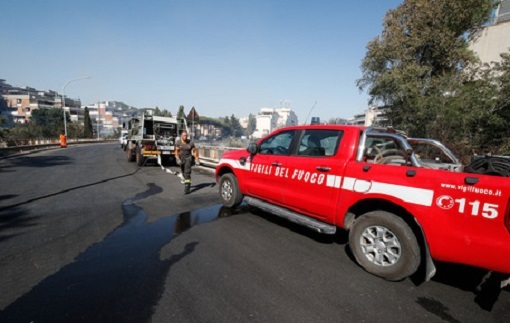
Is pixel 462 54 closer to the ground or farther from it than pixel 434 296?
farther from it

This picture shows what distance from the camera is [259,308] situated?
241 centimetres

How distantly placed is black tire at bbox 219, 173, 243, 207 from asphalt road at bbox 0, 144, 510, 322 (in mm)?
401

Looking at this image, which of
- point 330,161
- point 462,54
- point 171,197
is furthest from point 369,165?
point 462,54

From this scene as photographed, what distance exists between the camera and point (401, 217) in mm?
2926

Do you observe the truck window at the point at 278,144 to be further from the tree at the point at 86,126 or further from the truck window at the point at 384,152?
the tree at the point at 86,126

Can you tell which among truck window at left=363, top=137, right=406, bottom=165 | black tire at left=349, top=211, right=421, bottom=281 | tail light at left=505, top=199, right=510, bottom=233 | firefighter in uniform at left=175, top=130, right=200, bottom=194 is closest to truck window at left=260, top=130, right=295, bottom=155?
truck window at left=363, top=137, right=406, bottom=165

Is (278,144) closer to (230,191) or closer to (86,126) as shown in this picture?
(230,191)

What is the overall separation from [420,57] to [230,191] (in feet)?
63.1

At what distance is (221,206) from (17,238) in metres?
3.50

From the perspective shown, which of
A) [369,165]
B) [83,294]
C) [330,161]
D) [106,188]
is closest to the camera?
[83,294]

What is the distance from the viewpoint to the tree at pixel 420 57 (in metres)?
15.5

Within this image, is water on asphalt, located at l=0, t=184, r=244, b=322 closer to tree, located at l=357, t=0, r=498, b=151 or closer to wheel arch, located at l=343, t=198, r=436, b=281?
wheel arch, located at l=343, t=198, r=436, b=281

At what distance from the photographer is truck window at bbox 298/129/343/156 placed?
3619mm

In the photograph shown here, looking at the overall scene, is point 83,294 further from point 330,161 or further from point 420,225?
point 420,225
